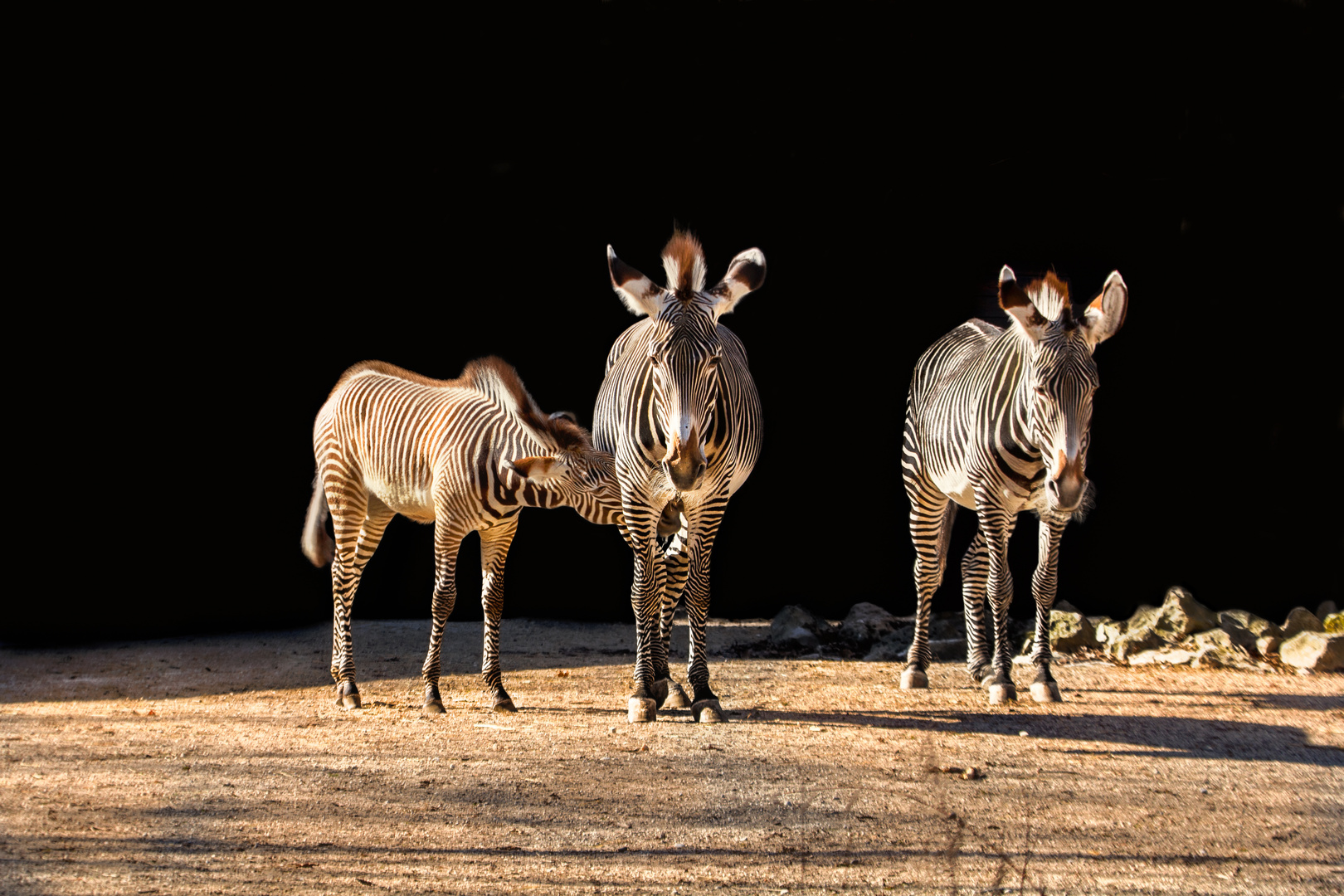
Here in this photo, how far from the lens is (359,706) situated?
586 cm

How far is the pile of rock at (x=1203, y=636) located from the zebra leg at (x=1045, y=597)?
1.13 metres

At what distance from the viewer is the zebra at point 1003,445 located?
529 cm

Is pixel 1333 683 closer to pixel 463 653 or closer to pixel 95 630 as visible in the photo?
pixel 463 653

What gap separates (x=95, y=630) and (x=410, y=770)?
17.6 feet

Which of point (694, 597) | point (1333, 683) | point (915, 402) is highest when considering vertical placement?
point (915, 402)

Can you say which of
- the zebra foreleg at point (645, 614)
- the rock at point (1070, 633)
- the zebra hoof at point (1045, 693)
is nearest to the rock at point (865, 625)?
the rock at point (1070, 633)

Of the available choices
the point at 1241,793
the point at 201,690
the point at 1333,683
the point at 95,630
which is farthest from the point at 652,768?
the point at 95,630

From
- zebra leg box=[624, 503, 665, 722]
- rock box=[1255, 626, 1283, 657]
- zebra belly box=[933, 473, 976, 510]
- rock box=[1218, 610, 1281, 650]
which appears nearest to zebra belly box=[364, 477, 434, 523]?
zebra leg box=[624, 503, 665, 722]

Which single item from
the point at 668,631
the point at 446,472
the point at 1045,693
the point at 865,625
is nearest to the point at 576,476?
the point at 446,472

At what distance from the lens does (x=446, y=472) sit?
570 cm

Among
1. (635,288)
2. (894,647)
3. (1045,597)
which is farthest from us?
(894,647)

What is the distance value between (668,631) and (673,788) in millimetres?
1617

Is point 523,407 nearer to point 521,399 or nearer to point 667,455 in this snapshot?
point 521,399

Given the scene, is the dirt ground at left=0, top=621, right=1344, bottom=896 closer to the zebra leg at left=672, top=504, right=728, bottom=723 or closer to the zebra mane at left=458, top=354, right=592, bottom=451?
the zebra leg at left=672, top=504, right=728, bottom=723
